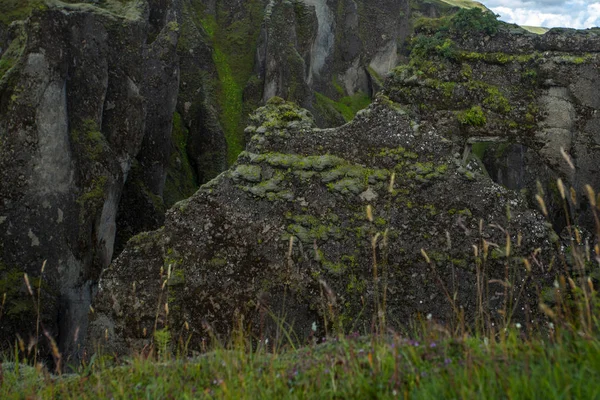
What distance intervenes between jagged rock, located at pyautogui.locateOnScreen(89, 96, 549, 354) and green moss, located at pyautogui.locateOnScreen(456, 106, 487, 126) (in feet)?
10.4

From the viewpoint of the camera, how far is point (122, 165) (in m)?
20.8

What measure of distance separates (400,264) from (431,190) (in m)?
1.13

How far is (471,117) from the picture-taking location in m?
11.3

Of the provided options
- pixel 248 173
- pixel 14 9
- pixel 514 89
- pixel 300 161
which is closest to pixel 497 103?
pixel 514 89

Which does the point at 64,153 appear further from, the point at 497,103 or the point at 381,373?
the point at 381,373

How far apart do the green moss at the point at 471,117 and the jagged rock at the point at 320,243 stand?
317 cm

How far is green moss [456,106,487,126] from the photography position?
11.3 m

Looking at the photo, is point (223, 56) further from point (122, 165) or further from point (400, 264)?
point (400, 264)

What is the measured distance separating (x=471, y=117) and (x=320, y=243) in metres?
4.89

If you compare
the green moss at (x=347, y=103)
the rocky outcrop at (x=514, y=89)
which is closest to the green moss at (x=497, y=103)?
the rocky outcrop at (x=514, y=89)

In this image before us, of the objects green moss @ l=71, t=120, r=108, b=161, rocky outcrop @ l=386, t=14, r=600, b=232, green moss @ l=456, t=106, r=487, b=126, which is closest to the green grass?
rocky outcrop @ l=386, t=14, r=600, b=232

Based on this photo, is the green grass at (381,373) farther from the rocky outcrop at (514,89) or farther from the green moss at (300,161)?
the rocky outcrop at (514,89)

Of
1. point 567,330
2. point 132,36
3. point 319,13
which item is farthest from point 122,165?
point 319,13

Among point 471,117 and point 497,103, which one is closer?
point 471,117
